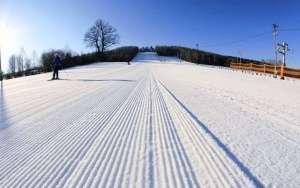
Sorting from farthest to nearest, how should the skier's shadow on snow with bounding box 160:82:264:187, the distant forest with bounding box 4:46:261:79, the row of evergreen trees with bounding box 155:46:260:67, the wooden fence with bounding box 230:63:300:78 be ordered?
the row of evergreen trees with bounding box 155:46:260:67
the distant forest with bounding box 4:46:261:79
the wooden fence with bounding box 230:63:300:78
the skier's shadow on snow with bounding box 160:82:264:187

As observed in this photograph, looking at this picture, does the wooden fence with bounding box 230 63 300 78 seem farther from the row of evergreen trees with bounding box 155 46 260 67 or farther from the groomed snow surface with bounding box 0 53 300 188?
the row of evergreen trees with bounding box 155 46 260 67

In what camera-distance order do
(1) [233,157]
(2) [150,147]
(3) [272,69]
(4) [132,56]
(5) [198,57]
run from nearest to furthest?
(1) [233,157] → (2) [150,147] → (3) [272,69] → (4) [132,56] → (5) [198,57]

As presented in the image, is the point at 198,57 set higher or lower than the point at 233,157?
higher

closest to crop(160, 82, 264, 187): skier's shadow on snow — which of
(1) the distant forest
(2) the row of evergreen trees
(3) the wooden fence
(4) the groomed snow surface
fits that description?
(4) the groomed snow surface

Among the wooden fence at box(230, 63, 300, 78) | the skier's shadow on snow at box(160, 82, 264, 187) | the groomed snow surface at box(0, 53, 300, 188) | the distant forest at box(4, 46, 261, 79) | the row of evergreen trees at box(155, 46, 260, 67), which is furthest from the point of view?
the row of evergreen trees at box(155, 46, 260, 67)

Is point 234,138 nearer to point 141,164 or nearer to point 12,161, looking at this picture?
point 141,164

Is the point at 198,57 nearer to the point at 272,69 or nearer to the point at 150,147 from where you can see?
the point at 272,69

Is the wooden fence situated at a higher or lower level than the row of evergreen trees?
lower

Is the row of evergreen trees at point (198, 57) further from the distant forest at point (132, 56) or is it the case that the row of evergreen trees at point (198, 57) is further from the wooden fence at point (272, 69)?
the wooden fence at point (272, 69)

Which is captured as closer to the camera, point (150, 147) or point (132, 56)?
point (150, 147)

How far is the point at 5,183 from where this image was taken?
3.66 m

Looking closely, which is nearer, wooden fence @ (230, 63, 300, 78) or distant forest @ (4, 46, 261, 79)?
wooden fence @ (230, 63, 300, 78)

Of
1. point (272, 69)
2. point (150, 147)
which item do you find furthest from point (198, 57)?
point (150, 147)

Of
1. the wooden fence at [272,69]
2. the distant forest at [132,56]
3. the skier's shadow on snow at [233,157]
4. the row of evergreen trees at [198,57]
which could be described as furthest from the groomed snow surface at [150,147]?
the row of evergreen trees at [198,57]
